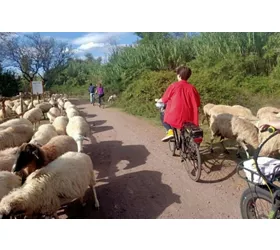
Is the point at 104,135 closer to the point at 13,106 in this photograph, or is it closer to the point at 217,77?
the point at 217,77

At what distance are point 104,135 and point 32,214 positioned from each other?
477cm

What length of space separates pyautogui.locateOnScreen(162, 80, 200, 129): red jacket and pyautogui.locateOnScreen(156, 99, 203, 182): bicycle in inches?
5.2

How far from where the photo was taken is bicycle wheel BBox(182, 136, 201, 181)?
12.7 feet

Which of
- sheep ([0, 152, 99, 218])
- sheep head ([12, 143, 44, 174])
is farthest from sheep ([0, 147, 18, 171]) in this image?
sheep ([0, 152, 99, 218])

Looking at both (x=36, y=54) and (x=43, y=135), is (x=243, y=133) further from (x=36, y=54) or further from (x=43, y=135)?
(x=36, y=54)

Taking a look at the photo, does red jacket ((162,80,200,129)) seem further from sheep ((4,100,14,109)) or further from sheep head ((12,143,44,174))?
sheep ((4,100,14,109))

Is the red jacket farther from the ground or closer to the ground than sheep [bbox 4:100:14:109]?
farther from the ground

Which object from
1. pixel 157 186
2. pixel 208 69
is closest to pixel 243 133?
pixel 157 186

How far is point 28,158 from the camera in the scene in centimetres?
328

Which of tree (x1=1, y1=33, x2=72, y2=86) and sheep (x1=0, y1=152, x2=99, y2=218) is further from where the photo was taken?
tree (x1=1, y1=33, x2=72, y2=86)


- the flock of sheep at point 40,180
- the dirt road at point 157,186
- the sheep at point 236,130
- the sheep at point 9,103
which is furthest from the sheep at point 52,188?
the sheep at point 9,103

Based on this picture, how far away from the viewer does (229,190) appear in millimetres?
3619

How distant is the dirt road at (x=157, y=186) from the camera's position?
3.23 m
